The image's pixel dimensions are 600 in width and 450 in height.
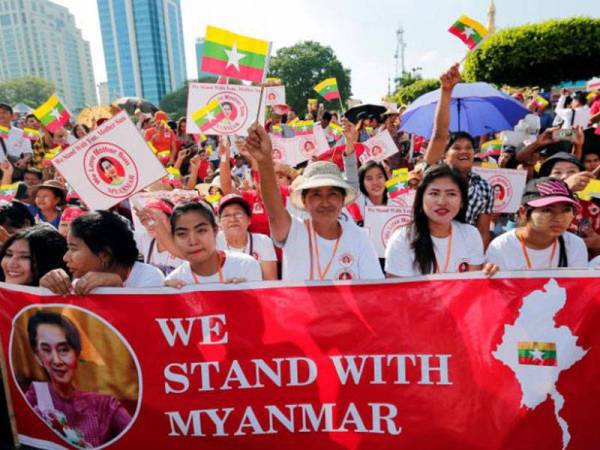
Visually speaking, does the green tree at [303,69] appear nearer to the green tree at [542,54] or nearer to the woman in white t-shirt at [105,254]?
the green tree at [542,54]

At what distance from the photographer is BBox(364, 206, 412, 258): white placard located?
152 inches

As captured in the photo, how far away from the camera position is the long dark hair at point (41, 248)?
2.57 m

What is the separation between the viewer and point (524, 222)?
286 cm

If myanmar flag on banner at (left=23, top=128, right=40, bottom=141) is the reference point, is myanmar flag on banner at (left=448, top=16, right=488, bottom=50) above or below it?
above

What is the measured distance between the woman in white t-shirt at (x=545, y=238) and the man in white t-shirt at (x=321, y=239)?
0.78 meters

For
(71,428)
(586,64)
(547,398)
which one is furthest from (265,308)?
(586,64)

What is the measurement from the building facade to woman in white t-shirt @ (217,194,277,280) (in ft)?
415

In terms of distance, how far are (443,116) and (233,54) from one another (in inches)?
67.4

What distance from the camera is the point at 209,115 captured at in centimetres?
468

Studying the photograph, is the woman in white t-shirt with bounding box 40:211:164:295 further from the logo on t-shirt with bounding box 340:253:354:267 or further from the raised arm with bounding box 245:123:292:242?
the logo on t-shirt with bounding box 340:253:354:267

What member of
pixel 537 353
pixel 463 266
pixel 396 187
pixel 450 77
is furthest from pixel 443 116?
pixel 537 353

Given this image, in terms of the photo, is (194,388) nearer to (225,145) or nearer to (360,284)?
(360,284)

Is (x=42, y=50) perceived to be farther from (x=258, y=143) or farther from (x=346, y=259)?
(x=346, y=259)

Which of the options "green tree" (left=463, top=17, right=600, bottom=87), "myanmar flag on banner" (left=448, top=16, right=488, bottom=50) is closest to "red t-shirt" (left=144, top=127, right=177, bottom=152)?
"myanmar flag on banner" (left=448, top=16, right=488, bottom=50)
